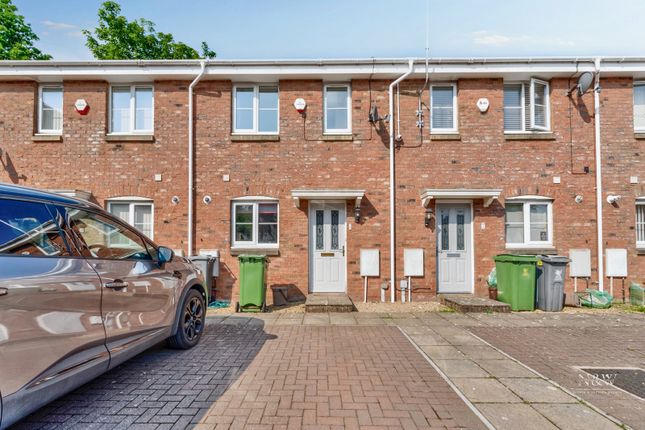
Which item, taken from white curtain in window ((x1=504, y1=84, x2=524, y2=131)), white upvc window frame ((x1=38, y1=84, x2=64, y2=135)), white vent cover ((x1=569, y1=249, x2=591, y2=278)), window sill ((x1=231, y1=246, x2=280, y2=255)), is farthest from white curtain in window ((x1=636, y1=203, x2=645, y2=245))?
white upvc window frame ((x1=38, y1=84, x2=64, y2=135))

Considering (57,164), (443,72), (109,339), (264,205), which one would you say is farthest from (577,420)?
(57,164)

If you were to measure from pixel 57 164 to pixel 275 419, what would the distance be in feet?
29.5

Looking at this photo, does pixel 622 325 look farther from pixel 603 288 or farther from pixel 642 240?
pixel 642 240

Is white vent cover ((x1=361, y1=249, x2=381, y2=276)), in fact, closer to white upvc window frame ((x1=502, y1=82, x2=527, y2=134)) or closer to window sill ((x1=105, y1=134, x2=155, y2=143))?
white upvc window frame ((x1=502, y1=82, x2=527, y2=134))

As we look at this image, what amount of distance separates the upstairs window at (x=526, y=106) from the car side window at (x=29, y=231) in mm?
9457

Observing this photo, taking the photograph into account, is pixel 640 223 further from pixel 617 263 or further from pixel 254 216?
pixel 254 216

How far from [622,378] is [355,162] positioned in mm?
6262

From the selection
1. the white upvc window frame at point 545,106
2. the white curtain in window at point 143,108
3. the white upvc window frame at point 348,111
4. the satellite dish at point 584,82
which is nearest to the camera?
the satellite dish at point 584,82

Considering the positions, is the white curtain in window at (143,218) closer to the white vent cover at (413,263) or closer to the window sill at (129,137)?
the window sill at (129,137)

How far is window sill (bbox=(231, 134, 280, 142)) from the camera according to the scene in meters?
8.62

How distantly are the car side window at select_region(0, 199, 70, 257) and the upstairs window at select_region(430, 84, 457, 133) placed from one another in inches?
320

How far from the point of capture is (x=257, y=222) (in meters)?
8.59

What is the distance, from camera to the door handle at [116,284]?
3.20 m

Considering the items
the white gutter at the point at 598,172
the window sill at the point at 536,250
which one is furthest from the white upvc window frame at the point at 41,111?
the white gutter at the point at 598,172
